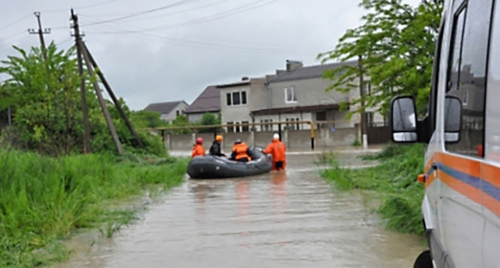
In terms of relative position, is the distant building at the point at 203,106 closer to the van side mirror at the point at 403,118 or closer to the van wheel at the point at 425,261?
the van wheel at the point at 425,261

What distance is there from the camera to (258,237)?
982cm

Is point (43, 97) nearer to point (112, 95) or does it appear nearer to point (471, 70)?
point (112, 95)

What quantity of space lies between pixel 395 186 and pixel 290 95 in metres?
37.3

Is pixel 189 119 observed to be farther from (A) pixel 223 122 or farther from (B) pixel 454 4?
(B) pixel 454 4

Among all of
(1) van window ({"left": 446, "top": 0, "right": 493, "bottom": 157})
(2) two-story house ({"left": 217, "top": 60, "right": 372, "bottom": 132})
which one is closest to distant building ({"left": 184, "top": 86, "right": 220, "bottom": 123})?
(2) two-story house ({"left": 217, "top": 60, "right": 372, "bottom": 132})

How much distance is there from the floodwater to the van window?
4675 millimetres

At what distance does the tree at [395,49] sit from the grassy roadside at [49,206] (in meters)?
8.47

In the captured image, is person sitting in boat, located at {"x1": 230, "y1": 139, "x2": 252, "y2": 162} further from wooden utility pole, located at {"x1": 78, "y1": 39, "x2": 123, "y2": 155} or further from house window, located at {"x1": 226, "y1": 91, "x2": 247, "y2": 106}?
house window, located at {"x1": 226, "y1": 91, "x2": 247, "y2": 106}

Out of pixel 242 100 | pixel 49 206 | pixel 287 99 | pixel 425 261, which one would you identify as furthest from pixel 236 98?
pixel 425 261

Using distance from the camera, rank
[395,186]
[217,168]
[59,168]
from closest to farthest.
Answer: [59,168] < [395,186] < [217,168]

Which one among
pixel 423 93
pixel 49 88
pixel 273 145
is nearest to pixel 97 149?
pixel 49 88

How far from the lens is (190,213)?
42.8ft

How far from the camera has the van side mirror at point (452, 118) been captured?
340cm

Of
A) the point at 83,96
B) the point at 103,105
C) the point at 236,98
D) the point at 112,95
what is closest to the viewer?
the point at 83,96
